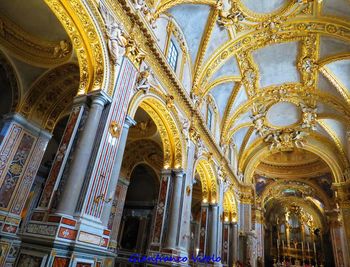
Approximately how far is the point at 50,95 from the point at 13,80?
1.28 meters

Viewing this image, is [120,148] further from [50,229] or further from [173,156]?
[173,156]

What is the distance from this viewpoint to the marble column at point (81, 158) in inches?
224

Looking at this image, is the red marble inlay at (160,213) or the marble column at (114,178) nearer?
the marble column at (114,178)

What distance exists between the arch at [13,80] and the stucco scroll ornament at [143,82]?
442 cm

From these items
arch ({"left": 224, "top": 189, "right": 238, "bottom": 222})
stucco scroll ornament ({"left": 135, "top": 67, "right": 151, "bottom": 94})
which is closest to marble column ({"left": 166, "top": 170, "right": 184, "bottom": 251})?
stucco scroll ornament ({"left": 135, "top": 67, "right": 151, "bottom": 94})

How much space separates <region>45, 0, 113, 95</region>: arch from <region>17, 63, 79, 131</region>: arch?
Result: 225 centimetres

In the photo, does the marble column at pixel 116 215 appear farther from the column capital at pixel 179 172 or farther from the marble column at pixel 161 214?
the column capital at pixel 179 172

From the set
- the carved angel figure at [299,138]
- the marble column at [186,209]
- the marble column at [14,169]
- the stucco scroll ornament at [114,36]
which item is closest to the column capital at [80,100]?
the stucco scroll ornament at [114,36]

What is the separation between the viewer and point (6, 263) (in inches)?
327

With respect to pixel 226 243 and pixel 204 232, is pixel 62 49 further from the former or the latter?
pixel 226 243

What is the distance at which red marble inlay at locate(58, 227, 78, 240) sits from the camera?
17.2 ft

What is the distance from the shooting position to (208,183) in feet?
50.2


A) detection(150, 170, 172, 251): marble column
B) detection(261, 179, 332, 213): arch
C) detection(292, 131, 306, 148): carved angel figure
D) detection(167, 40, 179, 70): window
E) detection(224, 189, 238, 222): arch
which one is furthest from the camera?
detection(261, 179, 332, 213): arch

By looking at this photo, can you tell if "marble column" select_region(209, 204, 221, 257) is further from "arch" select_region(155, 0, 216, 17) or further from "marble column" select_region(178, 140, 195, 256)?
"arch" select_region(155, 0, 216, 17)
